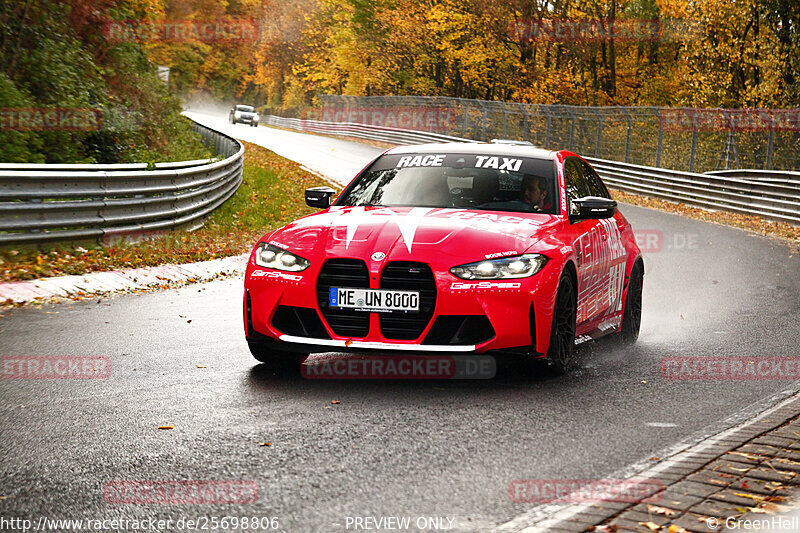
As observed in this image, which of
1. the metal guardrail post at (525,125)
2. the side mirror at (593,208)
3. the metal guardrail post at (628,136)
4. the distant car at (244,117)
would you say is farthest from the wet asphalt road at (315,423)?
the distant car at (244,117)

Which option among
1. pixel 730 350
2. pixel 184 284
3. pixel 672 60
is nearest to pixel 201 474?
pixel 730 350

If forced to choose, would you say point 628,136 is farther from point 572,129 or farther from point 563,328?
point 563,328

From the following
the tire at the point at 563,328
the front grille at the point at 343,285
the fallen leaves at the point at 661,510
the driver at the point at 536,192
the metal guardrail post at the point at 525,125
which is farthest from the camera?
the metal guardrail post at the point at 525,125

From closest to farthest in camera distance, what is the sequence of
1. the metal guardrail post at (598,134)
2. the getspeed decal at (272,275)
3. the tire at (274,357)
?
the getspeed decal at (272,275) < the tire at (274,357) < the metal guardrail post at (598,134)

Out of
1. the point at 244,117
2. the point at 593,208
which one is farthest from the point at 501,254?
the point at 244,117

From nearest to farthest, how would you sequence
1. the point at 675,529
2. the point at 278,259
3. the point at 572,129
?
the point at 675,529 → the point at 278,259 → the point at 572,129

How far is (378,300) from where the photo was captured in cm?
675

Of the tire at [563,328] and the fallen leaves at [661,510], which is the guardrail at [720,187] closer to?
the tire at [563,328]

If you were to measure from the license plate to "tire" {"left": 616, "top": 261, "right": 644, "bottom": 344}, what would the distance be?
307 cm

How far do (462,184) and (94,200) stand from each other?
694 cm

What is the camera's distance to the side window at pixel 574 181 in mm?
8405

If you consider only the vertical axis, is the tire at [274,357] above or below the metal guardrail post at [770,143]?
below

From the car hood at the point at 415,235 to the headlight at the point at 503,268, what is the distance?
0.04 m

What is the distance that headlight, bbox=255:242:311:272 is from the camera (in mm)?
6961
